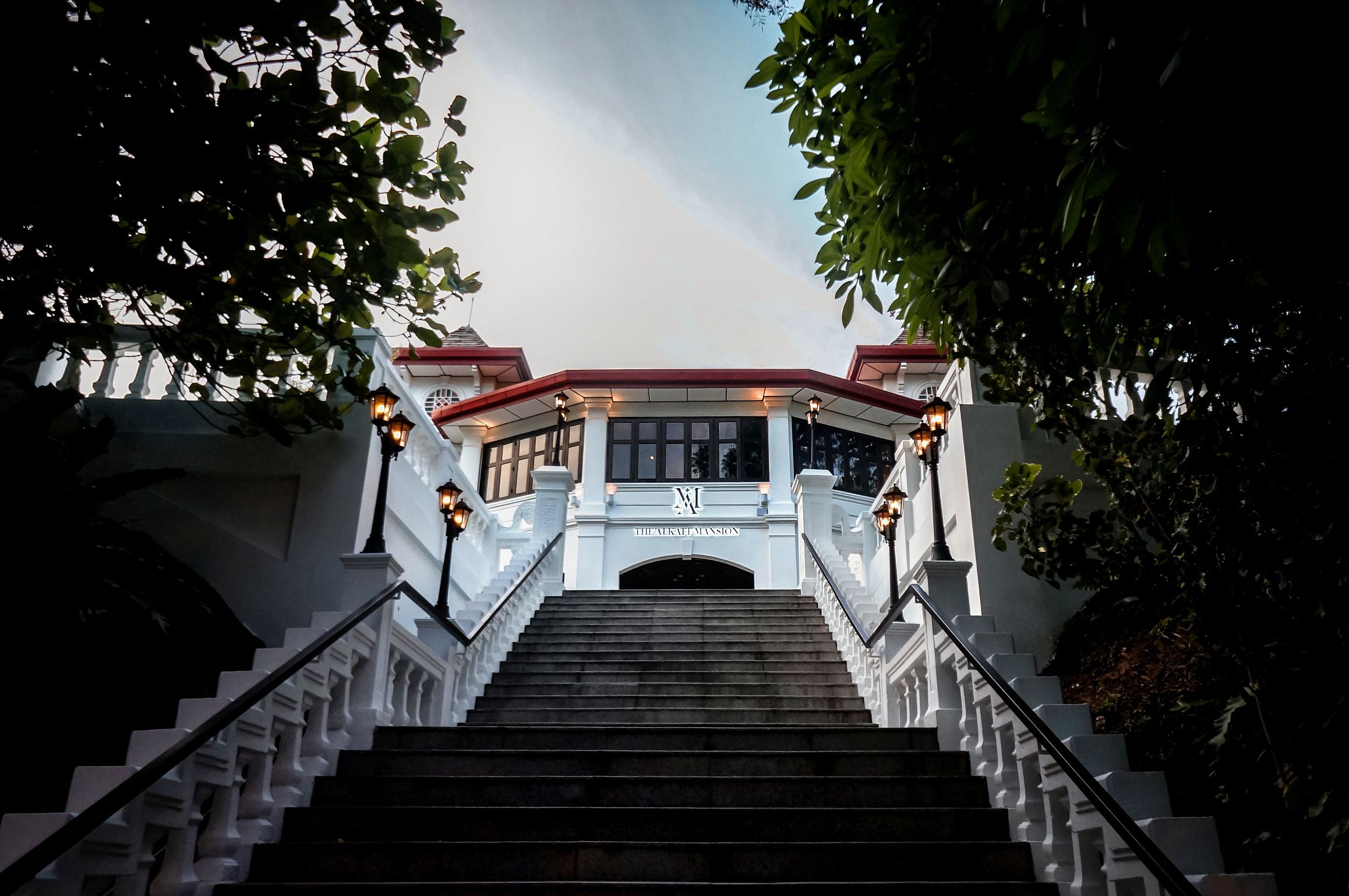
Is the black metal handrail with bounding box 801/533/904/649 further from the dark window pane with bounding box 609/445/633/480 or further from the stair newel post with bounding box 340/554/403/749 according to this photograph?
the dark window pane with bounding box 609/445/633/480

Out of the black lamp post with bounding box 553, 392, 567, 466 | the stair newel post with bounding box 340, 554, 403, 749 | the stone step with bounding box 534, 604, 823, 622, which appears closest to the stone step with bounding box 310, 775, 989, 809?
the stair newel post with bounding box 340, 554, 403, 749

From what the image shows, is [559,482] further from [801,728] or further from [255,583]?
[801,728]

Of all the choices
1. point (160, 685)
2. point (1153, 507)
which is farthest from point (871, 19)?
point (160, 685)

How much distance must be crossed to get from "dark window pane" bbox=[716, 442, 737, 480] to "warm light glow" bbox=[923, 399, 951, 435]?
47.5ft

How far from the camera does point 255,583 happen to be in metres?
9.95

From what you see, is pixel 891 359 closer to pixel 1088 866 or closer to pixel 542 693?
pixel 542 693

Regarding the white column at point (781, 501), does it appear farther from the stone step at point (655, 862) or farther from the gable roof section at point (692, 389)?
the stone step at point (655, 862)

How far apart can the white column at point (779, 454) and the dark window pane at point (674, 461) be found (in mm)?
2242

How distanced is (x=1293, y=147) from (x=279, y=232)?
4768 millimetres

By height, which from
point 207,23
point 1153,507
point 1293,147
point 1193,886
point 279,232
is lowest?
point 1193,886

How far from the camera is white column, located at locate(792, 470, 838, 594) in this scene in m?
15.5

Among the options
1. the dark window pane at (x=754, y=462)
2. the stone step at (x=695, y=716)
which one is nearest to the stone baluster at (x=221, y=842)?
the stone step at (x=695, y=716)

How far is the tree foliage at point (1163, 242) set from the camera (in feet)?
10.4

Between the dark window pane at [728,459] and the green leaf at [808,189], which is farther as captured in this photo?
the dark window pane at [728,459]
